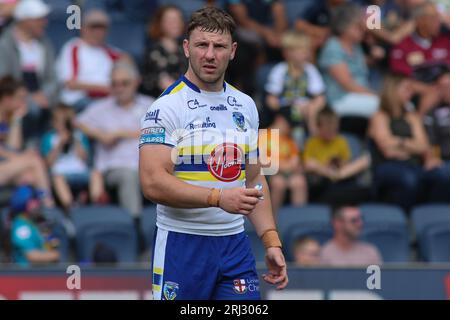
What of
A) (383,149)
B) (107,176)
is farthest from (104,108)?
(383,149)

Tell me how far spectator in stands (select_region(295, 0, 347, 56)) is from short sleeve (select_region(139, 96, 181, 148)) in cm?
720

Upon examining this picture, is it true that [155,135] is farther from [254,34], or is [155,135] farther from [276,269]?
[254,34]

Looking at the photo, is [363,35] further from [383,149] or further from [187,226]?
[187,226]

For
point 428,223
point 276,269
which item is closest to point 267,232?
point 276,269

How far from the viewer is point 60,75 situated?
39.9 ft

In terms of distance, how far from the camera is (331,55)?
41.4ft

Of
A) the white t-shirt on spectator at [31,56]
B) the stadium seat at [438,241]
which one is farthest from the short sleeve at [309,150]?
the white t-shirt on spectator at [31,56]

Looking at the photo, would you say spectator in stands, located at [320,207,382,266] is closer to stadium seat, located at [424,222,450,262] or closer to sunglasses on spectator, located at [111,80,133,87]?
stadium seat, located at [424,222,450,262]

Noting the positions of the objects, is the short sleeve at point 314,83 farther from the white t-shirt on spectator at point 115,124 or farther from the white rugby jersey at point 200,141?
the white rugby jersey at point 200,141

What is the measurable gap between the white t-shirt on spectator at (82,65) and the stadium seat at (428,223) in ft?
12.1

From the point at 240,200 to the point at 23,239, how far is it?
471 centimetres

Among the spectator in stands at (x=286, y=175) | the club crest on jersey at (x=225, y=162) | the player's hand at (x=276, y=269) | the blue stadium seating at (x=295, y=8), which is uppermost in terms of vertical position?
the blue stadium seating at (x=295, y=8)

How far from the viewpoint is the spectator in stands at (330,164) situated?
37.4 ft

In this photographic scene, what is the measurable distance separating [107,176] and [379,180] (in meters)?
2.85
